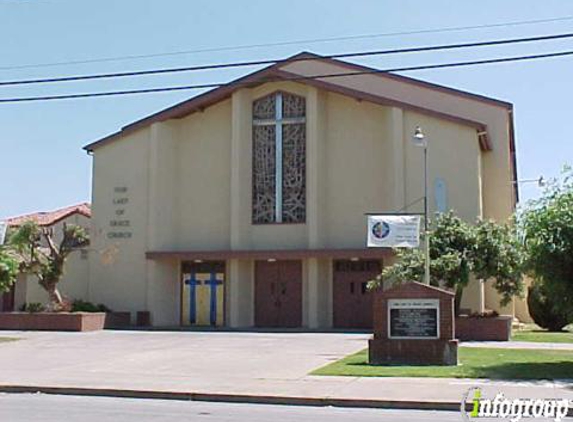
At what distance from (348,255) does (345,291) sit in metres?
1.89

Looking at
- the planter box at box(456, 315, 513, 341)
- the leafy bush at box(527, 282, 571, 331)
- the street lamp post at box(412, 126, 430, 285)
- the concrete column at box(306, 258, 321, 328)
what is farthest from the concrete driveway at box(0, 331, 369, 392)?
the leafy bush at box(527, 282, 571, 331)

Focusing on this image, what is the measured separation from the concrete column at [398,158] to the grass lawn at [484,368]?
1415 cm

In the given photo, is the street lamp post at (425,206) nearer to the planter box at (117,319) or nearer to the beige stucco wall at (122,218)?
the beige stucco wall at (122,218)

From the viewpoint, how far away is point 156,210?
1571 inches

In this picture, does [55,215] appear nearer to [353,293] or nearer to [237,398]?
[353,293]

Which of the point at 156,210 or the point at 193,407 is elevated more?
the point at 156,210

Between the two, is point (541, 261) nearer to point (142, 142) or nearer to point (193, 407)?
point (193, 407)

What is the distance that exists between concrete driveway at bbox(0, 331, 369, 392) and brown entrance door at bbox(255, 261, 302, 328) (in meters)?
5.05

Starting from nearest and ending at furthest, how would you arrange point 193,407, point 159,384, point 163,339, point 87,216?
point 193,407 → point 159,384 → point 163,339 → point 87,216

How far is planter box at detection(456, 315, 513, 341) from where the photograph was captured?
99.2ft

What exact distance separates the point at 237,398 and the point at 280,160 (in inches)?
961

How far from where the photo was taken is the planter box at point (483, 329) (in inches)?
1190

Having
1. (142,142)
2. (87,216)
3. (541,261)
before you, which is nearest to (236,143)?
(142,142)

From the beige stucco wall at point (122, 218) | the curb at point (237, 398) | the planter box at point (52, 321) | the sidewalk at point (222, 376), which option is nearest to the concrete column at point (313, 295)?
the sidewalk at point (222, 376)
